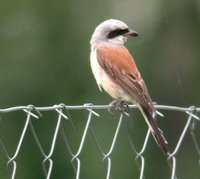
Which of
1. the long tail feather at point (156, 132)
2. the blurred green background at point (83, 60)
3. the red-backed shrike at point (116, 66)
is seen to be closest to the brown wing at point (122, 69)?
the red-backed shrike at point (116, 66)

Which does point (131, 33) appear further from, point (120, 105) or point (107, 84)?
point (120, 105)

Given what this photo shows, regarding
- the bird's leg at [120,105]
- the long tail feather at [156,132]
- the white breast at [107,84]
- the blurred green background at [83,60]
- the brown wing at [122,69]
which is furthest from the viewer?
the blurred green background at [83,60]

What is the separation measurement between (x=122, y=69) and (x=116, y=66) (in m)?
0.06

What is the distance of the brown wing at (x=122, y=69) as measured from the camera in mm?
6110

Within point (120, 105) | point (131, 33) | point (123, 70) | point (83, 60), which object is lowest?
point (83, 60)

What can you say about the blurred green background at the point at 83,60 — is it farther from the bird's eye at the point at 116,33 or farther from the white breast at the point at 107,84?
the white breast at the point at 107,84

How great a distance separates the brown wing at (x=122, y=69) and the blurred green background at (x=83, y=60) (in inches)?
166

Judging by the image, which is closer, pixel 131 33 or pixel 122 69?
pixel 122 69

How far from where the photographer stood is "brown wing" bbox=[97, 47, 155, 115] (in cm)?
611

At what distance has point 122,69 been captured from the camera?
624 centimetres

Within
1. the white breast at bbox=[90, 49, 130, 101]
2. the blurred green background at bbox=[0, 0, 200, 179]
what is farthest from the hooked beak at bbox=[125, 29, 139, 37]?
the blurred green background at bbox=[0, 0, 200, 179]

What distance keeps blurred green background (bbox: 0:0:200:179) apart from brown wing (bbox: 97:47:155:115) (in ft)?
13.8

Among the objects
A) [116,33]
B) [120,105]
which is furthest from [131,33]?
[120,105]

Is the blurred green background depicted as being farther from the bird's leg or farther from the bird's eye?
the bird's leg
